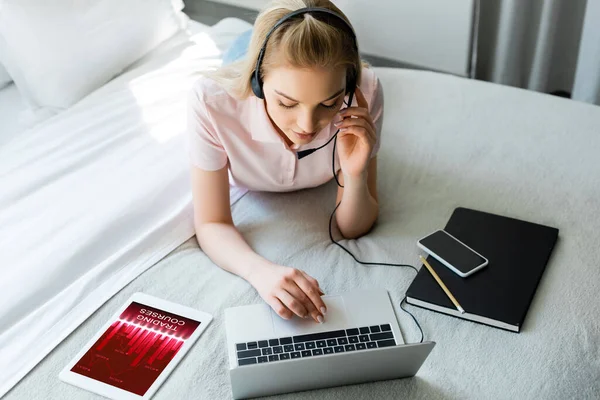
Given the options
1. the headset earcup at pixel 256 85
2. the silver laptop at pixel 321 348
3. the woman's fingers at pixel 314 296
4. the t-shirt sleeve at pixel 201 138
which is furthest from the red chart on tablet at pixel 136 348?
the headset earcup at pixel 256 85

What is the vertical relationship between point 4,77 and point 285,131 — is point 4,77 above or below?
below

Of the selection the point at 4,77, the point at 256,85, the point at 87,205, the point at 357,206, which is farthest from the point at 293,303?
the point at 4,77

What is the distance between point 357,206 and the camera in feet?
4.42

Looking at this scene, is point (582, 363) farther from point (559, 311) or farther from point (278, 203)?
point (278, 203)

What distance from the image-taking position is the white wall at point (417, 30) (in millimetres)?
2221

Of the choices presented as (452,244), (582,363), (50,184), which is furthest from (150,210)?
(582,363)

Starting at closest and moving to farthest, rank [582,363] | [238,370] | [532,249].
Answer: [238,370], [582,363], [532,249]

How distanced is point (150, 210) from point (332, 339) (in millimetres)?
551

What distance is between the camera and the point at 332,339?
1.13 metres

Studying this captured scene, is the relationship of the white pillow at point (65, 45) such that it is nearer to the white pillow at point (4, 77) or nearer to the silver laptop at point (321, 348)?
the white pillow at point (4, 77)

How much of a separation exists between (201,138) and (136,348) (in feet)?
1.42

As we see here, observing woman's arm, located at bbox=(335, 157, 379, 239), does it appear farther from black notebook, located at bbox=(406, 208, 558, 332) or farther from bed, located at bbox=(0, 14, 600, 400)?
black notebook, located at bbox=(406, 208, 558, 332)

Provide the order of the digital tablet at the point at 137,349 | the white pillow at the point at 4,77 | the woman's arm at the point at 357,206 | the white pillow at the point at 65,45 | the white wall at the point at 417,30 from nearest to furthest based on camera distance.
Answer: the digital tablet at the point at 137,349 → the woman's arm at the point at 357,206 → the white pillow at the point at 65,45 → the white pillow at the point at 4,77 → the white wall at the point at 417,30

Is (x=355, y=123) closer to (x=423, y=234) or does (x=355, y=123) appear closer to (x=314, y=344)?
(x=423, y=234)
